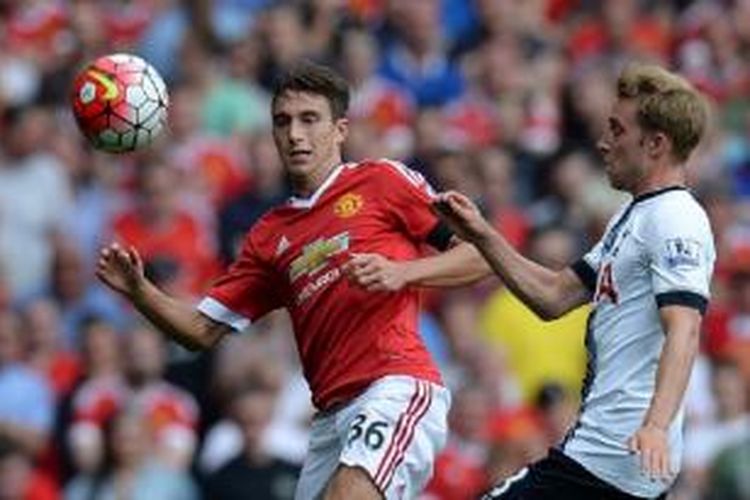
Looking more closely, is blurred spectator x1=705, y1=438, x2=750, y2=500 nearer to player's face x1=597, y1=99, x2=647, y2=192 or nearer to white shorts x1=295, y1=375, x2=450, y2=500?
white shorts x1=295, y1=375, x2=450, y2=500

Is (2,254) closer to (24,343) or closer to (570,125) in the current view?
(24,343)

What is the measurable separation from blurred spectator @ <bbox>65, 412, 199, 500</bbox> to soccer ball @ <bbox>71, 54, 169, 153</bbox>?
4.15 meters

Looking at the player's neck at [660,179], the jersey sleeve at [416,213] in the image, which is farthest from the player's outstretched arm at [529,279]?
the jersey sleeve at [416,213]

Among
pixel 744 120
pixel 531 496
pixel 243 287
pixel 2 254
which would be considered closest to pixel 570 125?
pixel 744 120

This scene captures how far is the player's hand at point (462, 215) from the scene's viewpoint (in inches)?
365

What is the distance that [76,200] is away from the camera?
16969mm

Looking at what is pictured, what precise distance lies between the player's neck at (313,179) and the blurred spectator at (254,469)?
4.01 m

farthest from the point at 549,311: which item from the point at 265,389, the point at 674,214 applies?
the point at 265,389

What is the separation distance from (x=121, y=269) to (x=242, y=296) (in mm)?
532

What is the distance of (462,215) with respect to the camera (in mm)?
9273

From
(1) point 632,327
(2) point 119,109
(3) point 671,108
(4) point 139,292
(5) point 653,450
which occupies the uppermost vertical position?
(3) point 671,108

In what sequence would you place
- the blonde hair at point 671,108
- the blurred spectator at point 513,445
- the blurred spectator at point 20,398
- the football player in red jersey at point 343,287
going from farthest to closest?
the blurred spectator at point 20,398 < the blurred spectator at point 513,445 < the football player in red jersey at point 343,287 < the blonde hair at point 671,108

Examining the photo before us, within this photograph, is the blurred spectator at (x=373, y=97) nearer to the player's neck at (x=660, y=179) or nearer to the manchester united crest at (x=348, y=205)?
the manchester united crest at (x=348, y=205)

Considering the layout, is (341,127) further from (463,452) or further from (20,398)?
(20,398)
